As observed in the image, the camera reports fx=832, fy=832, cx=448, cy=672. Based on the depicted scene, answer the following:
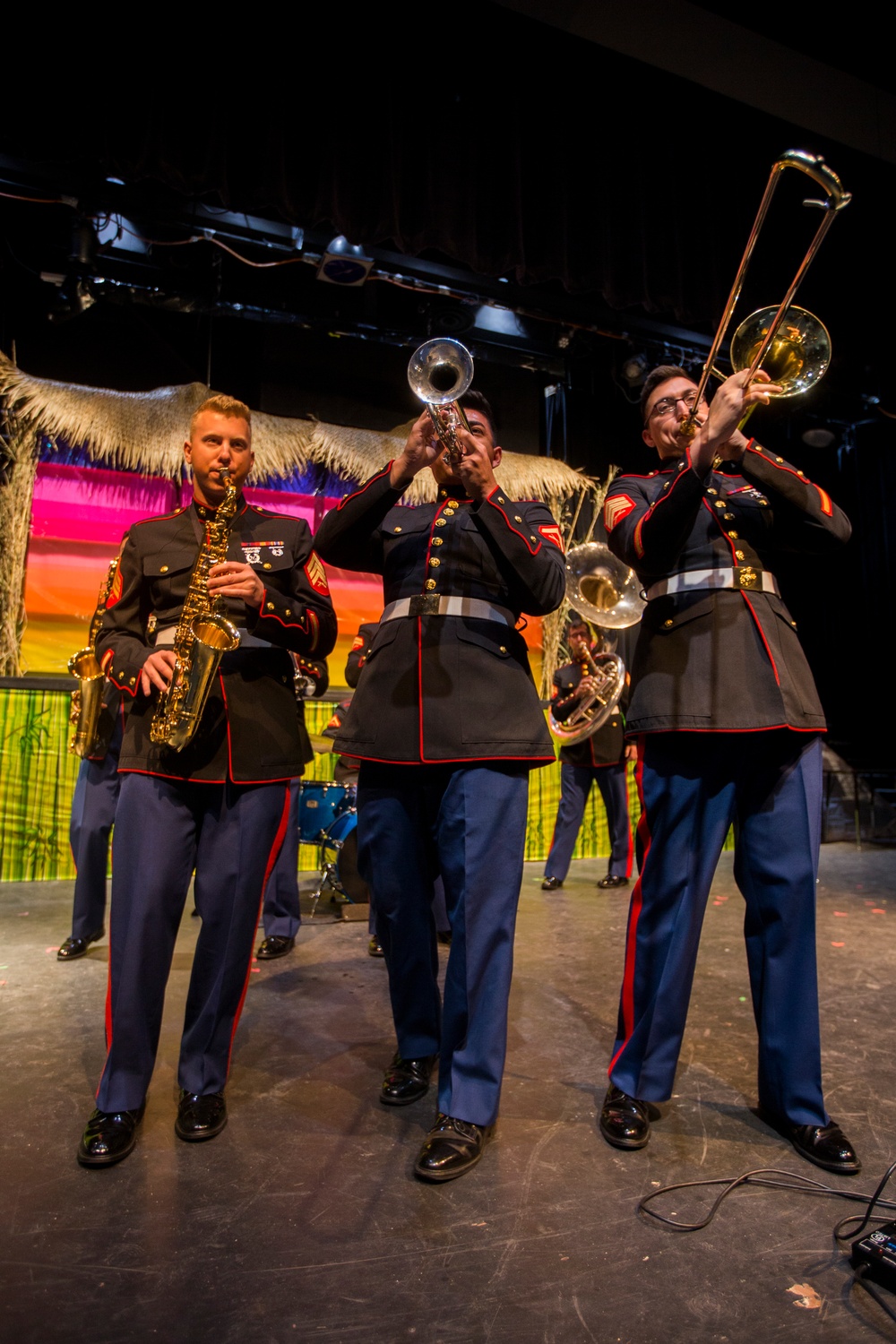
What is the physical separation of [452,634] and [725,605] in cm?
74

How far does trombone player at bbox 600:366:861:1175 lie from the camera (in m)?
2.14

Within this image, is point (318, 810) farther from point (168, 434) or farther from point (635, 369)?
point (635, 369)

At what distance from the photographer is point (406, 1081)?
2.44 m

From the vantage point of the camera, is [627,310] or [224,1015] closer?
[224,1015]

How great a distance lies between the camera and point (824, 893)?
6.00 meters

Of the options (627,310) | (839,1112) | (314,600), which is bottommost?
(839,1112)

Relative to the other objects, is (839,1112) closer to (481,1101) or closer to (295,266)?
(481,1101)

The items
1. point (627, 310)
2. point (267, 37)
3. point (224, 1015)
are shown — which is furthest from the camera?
point (627, 310)

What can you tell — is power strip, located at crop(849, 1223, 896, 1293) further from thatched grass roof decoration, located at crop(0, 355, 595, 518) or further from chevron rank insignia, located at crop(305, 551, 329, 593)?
thatched grass roof decoration, located at crop(0, 355, 595, 518)

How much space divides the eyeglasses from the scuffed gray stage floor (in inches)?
79.5

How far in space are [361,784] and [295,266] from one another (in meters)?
6.21

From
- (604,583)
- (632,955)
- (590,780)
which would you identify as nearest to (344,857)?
(590,780)

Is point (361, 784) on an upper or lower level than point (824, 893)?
upper

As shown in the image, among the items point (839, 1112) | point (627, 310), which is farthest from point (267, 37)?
point (839, 1112)
